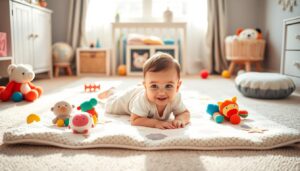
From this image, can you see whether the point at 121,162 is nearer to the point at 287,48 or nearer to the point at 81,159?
the point at 81,159

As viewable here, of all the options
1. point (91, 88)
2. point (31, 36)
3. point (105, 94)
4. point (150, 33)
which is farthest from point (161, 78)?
point (150, 33)

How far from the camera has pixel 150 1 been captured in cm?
412

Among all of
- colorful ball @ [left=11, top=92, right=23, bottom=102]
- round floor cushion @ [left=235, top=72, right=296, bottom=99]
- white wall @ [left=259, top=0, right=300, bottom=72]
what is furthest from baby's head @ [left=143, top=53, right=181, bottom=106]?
white wall @ [left=259, top=0, right=300, bottom=72]

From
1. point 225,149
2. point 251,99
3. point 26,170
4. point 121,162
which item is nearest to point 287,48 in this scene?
point 251,99

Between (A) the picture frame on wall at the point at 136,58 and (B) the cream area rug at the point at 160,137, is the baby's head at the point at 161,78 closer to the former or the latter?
(B) the cream area rug at the point at 160,137

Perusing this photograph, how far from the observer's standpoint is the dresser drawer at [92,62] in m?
3.84

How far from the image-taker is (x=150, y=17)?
4.16 m

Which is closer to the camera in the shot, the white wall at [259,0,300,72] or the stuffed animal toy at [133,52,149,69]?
the white wall at [259,0,300,72]

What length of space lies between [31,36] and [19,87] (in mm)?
1200

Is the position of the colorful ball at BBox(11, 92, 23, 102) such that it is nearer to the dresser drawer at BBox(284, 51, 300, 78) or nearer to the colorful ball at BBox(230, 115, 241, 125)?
the colorful ball at BBox(230, 115, 241, 125)

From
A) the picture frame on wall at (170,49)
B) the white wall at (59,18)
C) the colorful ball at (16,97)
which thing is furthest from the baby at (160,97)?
the white wall at (59,18)

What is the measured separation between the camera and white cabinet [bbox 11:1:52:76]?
2688 millimetres

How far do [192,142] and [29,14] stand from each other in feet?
8.29

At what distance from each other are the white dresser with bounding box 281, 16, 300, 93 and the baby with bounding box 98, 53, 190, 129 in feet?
4.55
